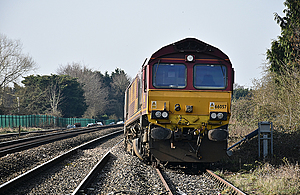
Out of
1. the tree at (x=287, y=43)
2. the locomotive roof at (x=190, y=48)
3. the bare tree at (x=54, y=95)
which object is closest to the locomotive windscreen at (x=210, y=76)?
the locomotive roof at (x=190, y=48)

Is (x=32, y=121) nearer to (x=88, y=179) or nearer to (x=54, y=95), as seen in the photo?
(x=54, y=95)

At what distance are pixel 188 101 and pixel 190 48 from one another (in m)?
1.52

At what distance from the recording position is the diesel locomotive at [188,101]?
28.0 feet

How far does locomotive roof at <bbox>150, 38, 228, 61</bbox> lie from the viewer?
8789mm

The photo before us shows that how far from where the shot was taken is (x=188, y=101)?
8.59 meters

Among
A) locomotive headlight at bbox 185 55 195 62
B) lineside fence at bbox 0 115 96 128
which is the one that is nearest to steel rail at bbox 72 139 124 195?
locomotive headlight at bbox 185 55 195 62

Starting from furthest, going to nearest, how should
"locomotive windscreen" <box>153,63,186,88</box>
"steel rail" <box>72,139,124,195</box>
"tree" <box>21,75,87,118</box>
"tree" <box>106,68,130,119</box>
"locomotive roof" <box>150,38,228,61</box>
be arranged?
1. "tree" <box>106,68,130,119</box>
2. "tree" <box>21,75,87,118</box>
3. "locomotive roof" <box>150,38,228,61</box>
4. "locomotive windscreen" <box>153,63,186,88</box>
5. "steel rail" <box>72,139,124,195</box>

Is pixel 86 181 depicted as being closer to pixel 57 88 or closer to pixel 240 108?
pixel 240 108

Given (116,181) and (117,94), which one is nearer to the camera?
(116,181)

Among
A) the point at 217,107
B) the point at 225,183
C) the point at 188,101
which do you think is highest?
the point at 188,101

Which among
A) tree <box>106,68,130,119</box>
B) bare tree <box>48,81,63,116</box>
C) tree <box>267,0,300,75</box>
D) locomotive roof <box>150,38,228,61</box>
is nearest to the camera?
locomotive roof <box>150,38,228,61</box>

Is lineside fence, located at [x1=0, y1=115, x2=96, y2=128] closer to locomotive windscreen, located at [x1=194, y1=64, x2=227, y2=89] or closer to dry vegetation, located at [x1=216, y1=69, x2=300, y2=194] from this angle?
dry vegetation, located at [x1=216, y1=69, x2=300, y2=194]

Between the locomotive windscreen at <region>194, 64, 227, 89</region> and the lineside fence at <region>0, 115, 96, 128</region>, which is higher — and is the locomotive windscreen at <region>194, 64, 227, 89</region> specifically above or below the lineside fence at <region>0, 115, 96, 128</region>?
above

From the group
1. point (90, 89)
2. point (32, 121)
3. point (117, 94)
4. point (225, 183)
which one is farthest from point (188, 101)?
point (117, 94)
